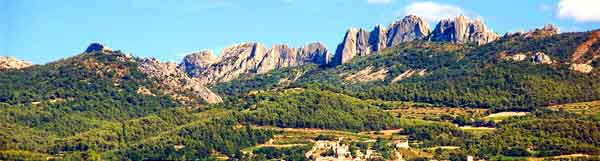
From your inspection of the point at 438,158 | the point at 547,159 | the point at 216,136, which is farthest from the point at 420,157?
the point at 216,136

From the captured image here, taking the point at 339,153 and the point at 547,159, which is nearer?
the point at 547,159

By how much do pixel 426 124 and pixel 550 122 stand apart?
21625 mm

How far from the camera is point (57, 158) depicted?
576ft

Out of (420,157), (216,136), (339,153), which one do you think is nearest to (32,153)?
(216,136)

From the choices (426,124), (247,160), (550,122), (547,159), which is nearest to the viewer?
(547,159)

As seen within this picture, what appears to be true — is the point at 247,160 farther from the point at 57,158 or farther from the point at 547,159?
the point at 547,159

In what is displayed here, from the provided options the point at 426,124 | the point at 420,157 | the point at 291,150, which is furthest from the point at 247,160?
the point at 426,124

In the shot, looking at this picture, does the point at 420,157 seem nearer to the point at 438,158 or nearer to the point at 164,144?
the point at 438,158

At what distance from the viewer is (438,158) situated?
169 meters

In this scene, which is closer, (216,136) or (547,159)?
(547,159)

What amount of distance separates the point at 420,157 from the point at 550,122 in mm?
24911

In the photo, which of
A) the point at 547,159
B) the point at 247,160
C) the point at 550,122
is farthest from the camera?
the point at 550,122

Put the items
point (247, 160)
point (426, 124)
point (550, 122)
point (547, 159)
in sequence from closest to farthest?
point (547, 159), point (247, 160), point (550, 122), point (426, 124)

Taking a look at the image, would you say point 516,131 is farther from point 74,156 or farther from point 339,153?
point 74,156
